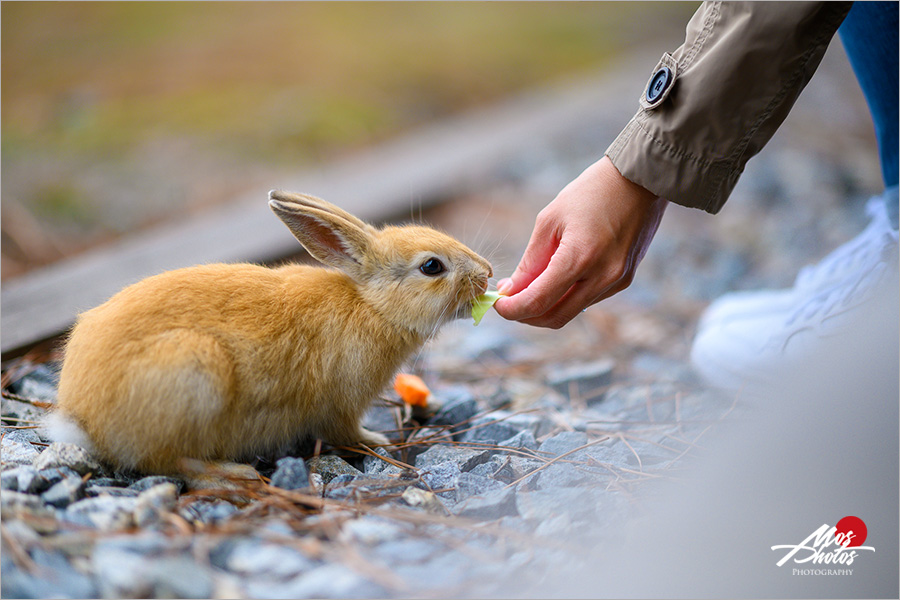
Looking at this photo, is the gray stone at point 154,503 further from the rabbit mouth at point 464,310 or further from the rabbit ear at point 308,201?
the rabbit mouth at point 464,310

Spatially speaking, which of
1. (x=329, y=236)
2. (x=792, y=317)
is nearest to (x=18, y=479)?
(x=329, y=236)

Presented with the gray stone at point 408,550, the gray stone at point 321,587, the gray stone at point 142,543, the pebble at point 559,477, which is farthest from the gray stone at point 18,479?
the pebble at point 559,477

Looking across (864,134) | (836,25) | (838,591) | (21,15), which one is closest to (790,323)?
(836,25)

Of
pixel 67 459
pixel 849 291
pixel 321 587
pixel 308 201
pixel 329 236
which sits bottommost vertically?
pixel 321 587

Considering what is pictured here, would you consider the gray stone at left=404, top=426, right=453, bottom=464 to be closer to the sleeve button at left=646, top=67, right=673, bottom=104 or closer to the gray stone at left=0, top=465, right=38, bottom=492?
the gray stone at left=0, top=465, right=38, bottom=492

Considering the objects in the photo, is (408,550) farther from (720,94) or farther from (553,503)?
(720,94)

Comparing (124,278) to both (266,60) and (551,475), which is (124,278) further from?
(266,60)
